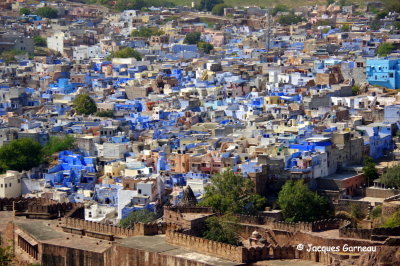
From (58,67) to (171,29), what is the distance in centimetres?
1714

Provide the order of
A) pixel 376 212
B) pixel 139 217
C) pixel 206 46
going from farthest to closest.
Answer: pixel 206 46 < pixel 139 217 < pixel 376 212

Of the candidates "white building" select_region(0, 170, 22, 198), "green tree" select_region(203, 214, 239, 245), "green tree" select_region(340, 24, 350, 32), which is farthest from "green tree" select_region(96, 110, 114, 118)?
"green tree" select_region(340, 24, 350, 32)

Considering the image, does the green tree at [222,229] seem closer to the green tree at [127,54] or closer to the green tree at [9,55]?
the green tree at [127,54]

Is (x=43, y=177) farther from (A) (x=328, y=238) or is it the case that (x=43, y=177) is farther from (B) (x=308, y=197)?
(A) (x=328, y=238)

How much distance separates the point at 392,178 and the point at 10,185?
11015mm

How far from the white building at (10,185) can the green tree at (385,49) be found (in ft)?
80.4

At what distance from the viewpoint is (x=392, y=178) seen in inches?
1250

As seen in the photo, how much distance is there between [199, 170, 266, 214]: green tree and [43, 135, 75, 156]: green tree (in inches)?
323

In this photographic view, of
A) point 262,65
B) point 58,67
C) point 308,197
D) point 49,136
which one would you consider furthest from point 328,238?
point 58,67

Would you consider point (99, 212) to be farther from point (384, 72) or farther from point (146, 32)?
point (146, 32)

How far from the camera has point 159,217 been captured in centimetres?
3075

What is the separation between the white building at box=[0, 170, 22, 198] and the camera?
34.7m

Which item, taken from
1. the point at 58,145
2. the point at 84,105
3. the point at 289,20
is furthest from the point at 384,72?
the point at 289,20

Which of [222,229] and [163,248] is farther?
[222,229]
